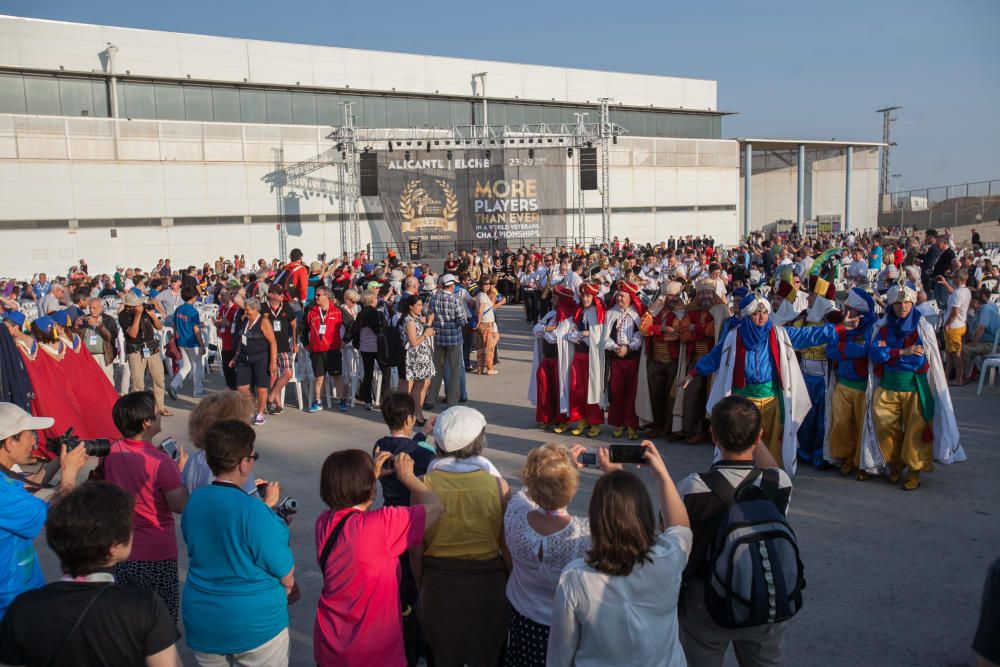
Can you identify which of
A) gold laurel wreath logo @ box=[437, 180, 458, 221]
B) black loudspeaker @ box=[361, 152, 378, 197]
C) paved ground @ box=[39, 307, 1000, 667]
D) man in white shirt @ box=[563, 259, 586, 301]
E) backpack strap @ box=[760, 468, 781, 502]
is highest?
black loudspeaker @ box=[361, 152, 378, 197]

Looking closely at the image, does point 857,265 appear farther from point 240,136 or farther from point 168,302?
point 240,136

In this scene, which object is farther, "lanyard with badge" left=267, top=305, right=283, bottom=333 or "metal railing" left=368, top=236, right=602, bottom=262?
"metal railing" left=368, top=236, right=602, bottom=262

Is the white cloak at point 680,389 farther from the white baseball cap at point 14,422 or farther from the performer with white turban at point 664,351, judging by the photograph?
the white baseball cap at point 14,422

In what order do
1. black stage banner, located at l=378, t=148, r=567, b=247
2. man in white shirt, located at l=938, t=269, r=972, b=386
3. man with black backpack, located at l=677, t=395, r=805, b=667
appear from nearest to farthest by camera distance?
man with black backpack, located at l=677, t=395, r=805, b=667 < man in white shirt, located at l=938, t=269, r=972, b=386 < black stage banner, located at l=378, t=148, r=567, b=247

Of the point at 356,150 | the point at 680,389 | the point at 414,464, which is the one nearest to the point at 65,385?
the point at 414,464

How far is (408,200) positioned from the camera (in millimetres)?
32219

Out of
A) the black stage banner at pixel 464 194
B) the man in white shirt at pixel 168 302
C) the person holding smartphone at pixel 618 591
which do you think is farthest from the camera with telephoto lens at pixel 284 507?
the black stage banner at pixel 464 194

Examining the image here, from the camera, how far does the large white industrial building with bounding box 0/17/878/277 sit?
28.9 metres

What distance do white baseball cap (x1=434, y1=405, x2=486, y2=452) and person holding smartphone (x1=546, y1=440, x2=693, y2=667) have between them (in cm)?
97

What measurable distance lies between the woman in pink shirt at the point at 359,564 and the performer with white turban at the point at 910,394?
5193 millimetres

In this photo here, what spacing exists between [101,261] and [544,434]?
26.0m

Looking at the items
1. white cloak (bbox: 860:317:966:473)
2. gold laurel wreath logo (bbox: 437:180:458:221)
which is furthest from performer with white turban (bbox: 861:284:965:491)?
gold laurel wreath logo (bbox: 437:180:458:221)

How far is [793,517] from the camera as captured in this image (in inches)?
Answer: 254

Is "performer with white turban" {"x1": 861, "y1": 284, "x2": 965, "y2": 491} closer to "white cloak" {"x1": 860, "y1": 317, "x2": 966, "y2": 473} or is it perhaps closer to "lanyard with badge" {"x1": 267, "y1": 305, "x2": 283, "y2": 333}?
"white cloak" {"x1": 860, "y1": 317, "x2": 966, "y2": 473}
